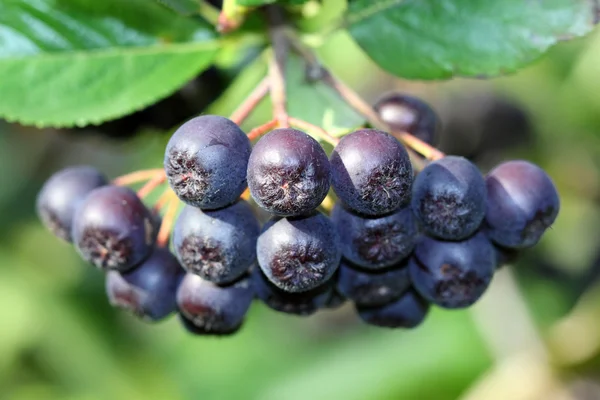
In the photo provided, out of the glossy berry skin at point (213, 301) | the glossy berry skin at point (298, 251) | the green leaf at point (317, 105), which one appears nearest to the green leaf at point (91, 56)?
the green leaf at point (317, 105)

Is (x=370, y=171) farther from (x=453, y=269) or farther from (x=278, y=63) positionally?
(x=278, y=63)

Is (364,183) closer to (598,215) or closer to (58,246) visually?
(598,215)

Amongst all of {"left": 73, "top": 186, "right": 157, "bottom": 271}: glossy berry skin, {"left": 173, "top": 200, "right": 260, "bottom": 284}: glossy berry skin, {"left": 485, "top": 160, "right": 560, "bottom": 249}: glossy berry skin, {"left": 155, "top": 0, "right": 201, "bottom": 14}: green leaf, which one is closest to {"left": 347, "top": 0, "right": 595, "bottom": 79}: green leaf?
{"left": 485, "top": 160, "right": 560, "bottom": 249}: glossy berry skin

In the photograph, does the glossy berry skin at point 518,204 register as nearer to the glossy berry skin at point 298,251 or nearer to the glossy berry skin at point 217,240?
the glossy berry skin at point 298,251

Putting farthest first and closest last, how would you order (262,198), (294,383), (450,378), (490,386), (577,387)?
(294,383) → (450,378) → (490,386) → (577,387) → (262,198)

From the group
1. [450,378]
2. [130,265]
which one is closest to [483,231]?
[130,265]

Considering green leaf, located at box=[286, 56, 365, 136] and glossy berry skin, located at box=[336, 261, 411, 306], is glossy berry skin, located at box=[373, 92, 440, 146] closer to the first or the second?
green leaf, located at box=[286, 56, 365, 136]
